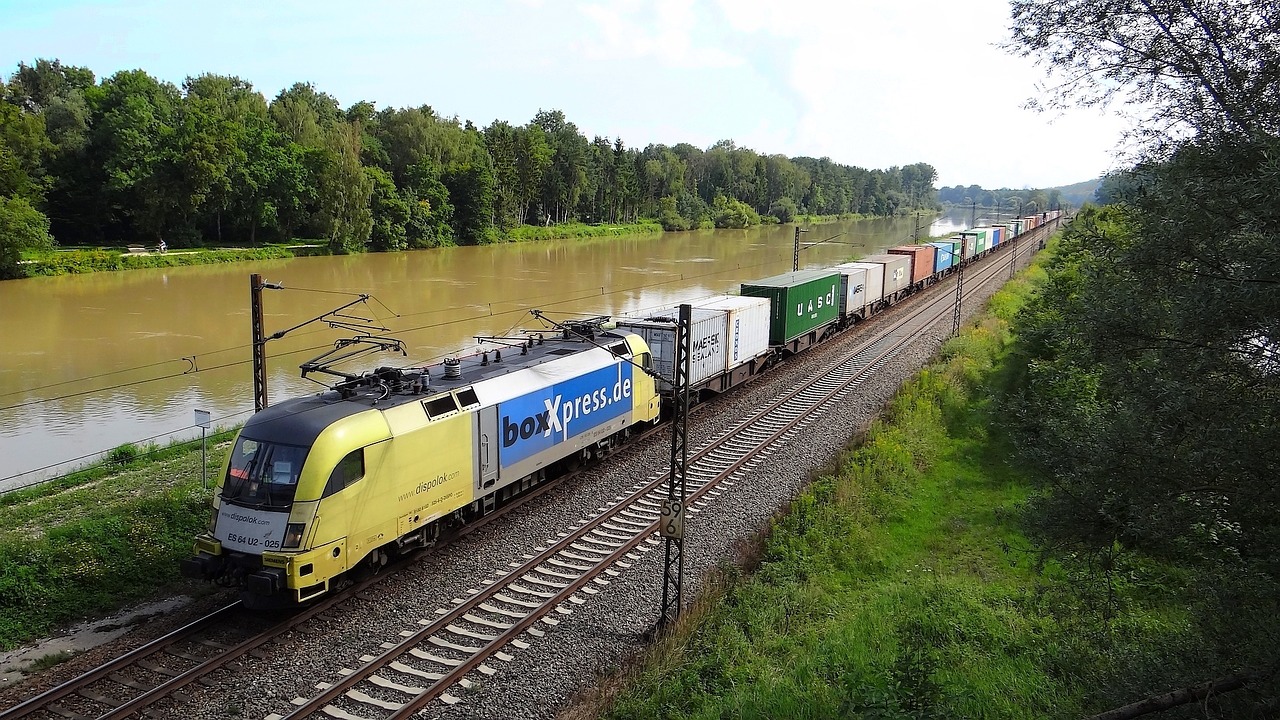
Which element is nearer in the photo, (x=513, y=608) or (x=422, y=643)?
(x=422, y=643)

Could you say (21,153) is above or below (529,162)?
below

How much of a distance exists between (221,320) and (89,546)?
83.6 ft

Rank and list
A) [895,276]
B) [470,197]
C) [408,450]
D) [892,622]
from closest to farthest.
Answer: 1. [892,622]
2. [408,450]
3. [895,276]
4. [470,197]

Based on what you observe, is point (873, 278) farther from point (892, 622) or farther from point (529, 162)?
point (529, 162)

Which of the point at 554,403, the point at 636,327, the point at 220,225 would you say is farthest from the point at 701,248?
the point at 554,403

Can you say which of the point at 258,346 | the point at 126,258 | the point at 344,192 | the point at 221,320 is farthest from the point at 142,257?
the point at 258,346

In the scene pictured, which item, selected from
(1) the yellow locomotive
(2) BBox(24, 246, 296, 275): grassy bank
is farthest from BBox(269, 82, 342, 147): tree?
(1) the yellow locomotive

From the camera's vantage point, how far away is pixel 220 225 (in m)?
64.8

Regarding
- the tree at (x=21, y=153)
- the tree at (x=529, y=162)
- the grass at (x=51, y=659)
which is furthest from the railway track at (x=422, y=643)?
the tree at (x=529, y=162)

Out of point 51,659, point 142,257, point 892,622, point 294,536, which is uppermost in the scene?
point 142,257

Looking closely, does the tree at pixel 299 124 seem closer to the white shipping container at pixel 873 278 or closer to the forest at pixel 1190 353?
the white shipping container at pixel 873 278

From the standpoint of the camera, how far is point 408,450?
11.8 m

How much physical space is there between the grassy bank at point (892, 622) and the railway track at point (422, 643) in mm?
1912

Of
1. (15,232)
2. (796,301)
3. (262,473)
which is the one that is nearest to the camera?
(262,473)
